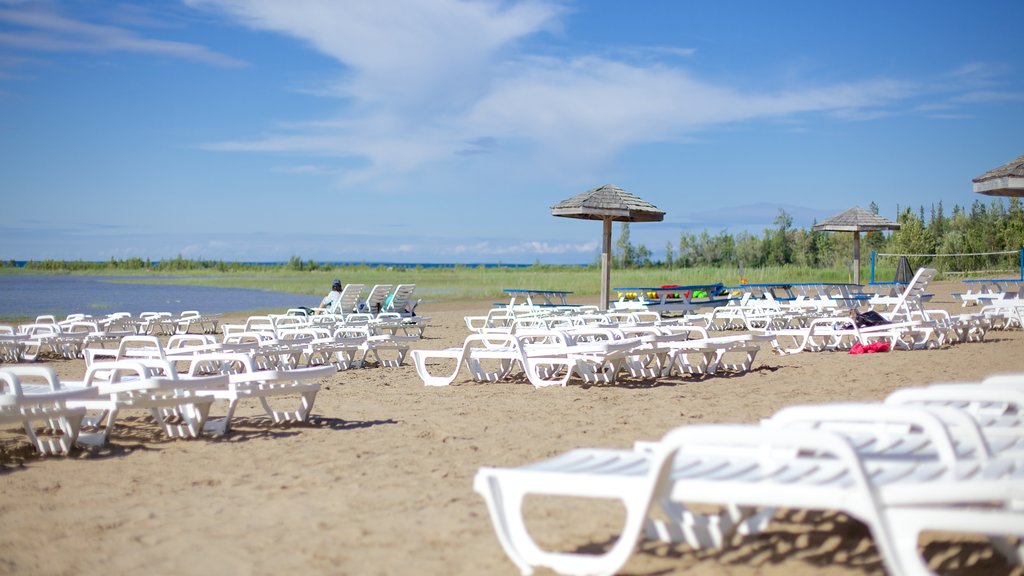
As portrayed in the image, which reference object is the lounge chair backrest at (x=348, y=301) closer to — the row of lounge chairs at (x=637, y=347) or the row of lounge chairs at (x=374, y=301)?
the row of lounge chairs at (x=374, y=301)

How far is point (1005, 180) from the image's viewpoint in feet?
32.7

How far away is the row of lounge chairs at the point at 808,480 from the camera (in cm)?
239

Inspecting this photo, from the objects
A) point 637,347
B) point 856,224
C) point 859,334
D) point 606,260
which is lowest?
point 859,334

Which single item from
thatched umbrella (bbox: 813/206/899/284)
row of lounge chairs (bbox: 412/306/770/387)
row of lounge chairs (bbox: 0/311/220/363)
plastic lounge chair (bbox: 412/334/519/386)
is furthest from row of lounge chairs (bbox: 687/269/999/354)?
row of lounge chairs (bbox: 0/311/220/363)

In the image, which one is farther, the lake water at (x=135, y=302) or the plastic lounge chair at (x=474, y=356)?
the lake water at (x=135, y=302)

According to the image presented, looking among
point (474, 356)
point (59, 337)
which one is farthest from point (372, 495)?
point (59, 337)

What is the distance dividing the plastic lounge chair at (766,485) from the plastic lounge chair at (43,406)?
3199mm

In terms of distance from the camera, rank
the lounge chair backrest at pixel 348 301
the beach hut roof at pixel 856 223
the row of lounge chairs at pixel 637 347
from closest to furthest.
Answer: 1. the row of lounge chairs at pixel 637 347
2. the lounge chair backrest at pixel 348 301
3. the beach hut roof at pixel 856 223

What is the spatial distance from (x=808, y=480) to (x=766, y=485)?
184 millimetres

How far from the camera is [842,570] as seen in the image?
3010mm

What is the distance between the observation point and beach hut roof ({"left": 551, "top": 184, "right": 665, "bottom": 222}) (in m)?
14.9

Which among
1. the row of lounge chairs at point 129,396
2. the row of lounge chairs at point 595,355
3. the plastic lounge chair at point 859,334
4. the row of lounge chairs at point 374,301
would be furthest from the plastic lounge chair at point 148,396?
the row of lounge chairs at point 374,301

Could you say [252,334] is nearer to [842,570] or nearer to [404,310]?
[404,310]

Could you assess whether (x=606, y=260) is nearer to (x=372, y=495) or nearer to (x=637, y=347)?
(x=637, y=347)
